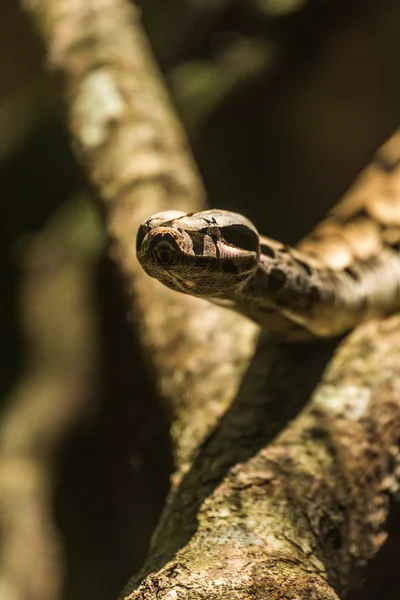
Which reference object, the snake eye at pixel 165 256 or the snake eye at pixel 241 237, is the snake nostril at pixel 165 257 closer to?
the snake eye at pixel 165 256

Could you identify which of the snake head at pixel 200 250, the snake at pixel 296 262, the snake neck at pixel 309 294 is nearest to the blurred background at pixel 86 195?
the snake at pixel 296 262

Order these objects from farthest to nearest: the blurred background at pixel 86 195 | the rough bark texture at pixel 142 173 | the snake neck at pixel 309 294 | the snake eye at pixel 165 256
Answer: the blurred background at pixel 86 195 → the rough bark texture at pixel 142 173 → the snake neck at pixel 309 294 → the snake eye at pixel 165 256

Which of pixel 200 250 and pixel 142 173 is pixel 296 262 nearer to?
pixel 200 250

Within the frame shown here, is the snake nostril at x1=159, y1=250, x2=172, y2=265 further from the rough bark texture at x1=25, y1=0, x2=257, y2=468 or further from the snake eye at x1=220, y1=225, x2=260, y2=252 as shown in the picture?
the rough bark texture at x1=25, y1=0, x2=257, y2=468

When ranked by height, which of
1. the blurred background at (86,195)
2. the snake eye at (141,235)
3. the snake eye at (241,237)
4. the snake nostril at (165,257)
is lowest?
the blurred background at (86,195)

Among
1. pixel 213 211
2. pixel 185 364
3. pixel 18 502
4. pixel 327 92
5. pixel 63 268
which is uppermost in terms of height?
pixel 213 211

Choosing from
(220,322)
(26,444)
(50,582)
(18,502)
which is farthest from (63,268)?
(220,322)

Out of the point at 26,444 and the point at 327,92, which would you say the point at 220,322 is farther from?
the point at 327,92

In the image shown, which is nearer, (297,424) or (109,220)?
(297,424)
